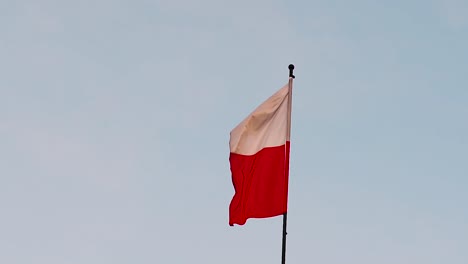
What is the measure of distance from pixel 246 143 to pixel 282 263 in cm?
403

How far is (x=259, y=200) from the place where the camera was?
17781 mm

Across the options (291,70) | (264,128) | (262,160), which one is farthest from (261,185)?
(291,70)

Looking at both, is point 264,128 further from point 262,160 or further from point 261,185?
point 261,185

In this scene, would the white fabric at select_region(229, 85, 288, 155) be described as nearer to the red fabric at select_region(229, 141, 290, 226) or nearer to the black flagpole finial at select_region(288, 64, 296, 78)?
the red fabric at select_region(229, 141, 290, 226)

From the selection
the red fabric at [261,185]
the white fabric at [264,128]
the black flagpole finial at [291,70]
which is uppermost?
the black flagpole finial at [291,70]

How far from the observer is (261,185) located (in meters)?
17.9

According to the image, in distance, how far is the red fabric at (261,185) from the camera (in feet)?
57.1

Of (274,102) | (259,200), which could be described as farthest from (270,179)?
(274,102)

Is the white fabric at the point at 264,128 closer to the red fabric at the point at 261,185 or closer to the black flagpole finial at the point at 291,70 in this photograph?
the red fabric at the point at 261,185

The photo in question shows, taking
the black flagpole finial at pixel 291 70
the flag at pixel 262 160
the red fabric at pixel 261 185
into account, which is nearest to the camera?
the red fabric at pixel 261 185

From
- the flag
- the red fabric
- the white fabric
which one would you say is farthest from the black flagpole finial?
the red fabric

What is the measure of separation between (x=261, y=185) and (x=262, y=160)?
72 centimetres

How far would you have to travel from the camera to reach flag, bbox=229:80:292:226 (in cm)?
1759

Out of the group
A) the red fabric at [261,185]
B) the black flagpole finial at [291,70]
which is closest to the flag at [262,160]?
the red fabric at [261,185]
